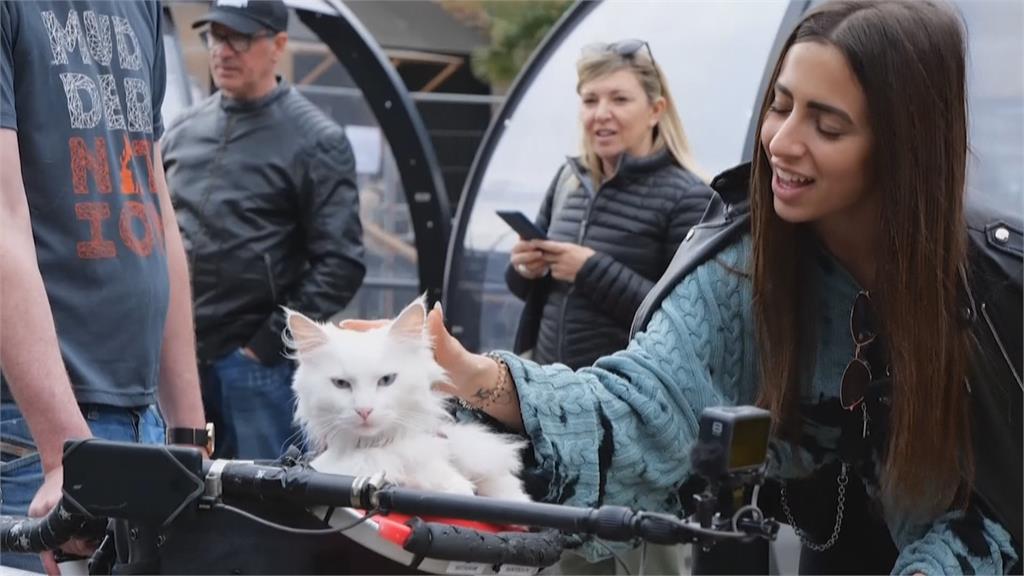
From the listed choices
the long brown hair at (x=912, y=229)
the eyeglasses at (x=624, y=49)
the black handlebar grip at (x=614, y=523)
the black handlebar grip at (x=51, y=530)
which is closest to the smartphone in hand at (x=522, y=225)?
the eyeglasses at (x=624, y=49)

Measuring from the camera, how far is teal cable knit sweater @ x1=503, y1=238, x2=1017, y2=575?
2.31 m

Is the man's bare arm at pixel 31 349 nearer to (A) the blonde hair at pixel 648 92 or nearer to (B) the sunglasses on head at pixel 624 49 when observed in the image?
(A) the blonde hair at pixel 648 92

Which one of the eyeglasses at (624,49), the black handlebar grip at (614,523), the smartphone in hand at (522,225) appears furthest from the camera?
the eyeglasses at (624,49)

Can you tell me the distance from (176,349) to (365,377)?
112 centimetres

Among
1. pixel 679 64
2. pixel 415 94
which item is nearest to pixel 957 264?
pixel 679 64

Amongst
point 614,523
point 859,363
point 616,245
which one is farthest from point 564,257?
point 614,523

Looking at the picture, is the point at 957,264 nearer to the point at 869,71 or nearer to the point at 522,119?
the point at 869,71

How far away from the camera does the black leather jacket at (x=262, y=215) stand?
504cm

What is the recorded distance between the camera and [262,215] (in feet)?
16.7

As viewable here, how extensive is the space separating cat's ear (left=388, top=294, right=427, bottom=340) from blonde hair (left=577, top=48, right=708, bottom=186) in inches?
99.2

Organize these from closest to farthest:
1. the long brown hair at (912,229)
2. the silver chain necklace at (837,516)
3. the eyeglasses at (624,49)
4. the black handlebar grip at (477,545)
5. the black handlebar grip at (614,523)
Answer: the black handlebar grip at (614,523)
the black handlebar grip at (477,545)
the long brown hair at (912,229)
the silver chain necklace at (837,516)
the eyeglasses at (624,49)

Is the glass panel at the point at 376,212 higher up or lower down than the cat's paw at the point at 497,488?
lower down

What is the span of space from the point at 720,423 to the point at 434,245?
15.3ft

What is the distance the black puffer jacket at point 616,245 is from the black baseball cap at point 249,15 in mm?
1337
